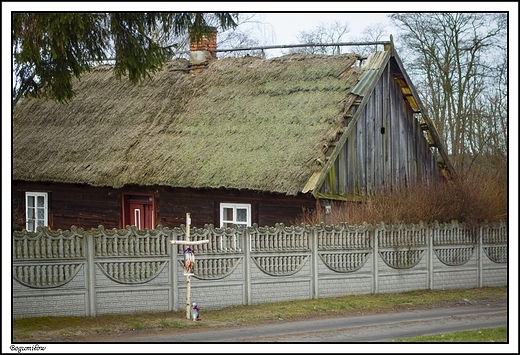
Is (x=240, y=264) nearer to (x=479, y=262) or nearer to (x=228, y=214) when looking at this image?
(x=479, y=262)

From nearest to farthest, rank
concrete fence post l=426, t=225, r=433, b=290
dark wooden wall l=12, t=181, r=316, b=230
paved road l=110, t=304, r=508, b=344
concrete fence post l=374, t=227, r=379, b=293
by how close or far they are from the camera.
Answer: paved road l=110, t=304, r=508, b=344
concrete fence post l=374, t=227, r=379, b=293
concrete fence post l=426, t=225, r=433, b=290
dark wooden wall l=12, t=181, r=316, b=230

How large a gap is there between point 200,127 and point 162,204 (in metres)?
2.40

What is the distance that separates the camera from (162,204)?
80.5 feet

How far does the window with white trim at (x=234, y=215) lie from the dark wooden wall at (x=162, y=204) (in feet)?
0.42

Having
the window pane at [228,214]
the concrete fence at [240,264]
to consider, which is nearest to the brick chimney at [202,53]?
the window pane at [228,214]

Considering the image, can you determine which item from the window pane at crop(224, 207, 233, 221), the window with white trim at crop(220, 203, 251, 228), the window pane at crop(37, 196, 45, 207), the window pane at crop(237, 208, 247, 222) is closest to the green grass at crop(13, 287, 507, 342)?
the window with white trim at crop(220, 203, 251, 228)

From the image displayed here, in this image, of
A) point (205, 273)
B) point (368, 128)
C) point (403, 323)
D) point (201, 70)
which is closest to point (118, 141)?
point (201, 70)

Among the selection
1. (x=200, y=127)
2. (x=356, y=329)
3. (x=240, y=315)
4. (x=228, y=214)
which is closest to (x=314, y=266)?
(x=240, y=315)

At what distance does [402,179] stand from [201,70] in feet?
25.8

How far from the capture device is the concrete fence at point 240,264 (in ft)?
46.1

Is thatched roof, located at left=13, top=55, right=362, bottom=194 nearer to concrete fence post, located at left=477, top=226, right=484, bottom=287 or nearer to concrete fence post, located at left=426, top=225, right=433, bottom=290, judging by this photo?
concrete fence post, located at left=426, top=225, right=433, bottom=290

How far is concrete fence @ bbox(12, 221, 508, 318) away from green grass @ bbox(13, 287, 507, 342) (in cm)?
21

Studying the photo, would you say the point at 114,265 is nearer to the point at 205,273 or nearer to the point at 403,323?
the point at 205,273

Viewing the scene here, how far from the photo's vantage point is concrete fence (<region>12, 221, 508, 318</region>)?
14.0m
